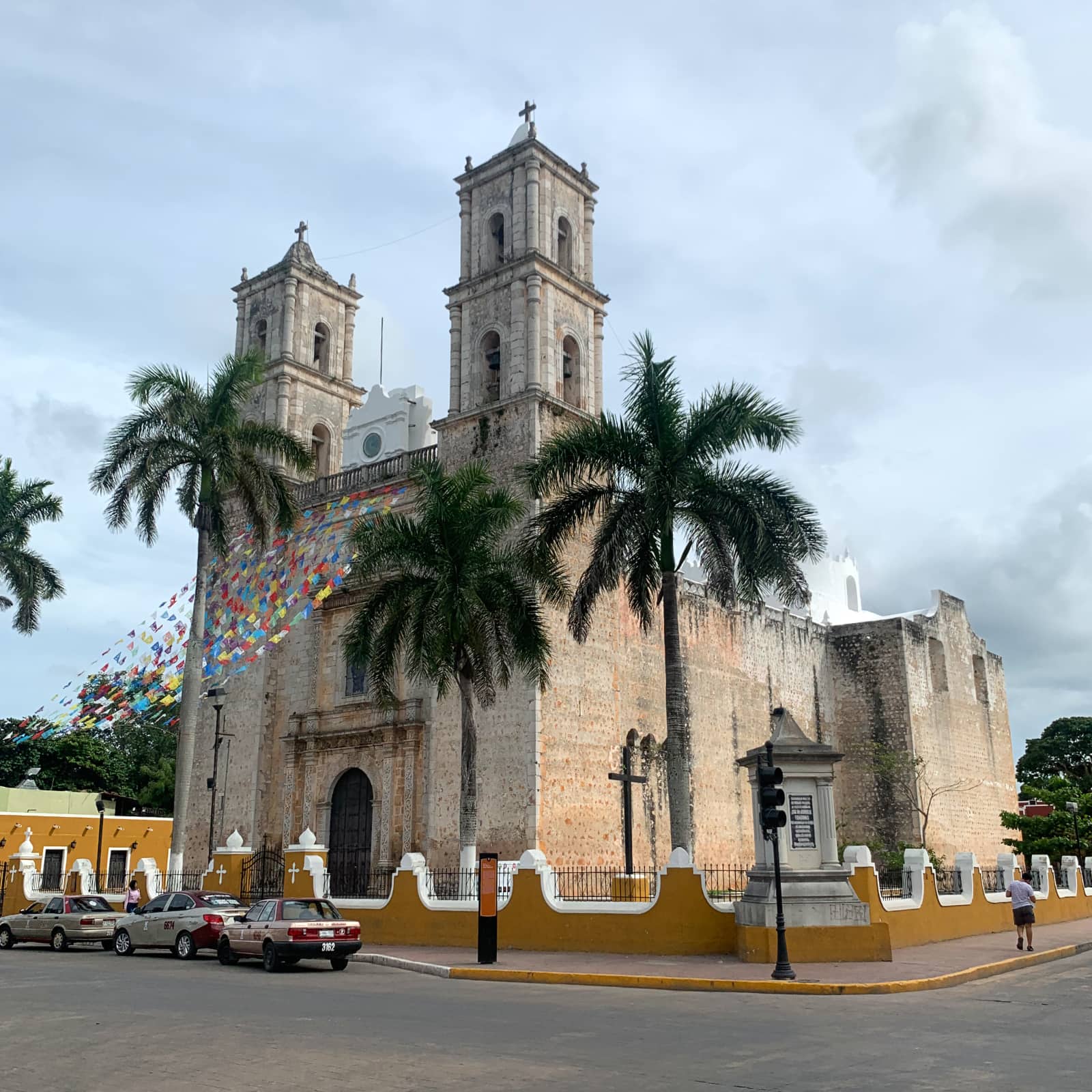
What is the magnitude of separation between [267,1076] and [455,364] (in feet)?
70.2

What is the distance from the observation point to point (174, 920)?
17266 millimetres

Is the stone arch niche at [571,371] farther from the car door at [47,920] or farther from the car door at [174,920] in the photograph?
the car door at [47,920]

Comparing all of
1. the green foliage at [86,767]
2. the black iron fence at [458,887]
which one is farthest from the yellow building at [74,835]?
the black iron fence at [458,887]

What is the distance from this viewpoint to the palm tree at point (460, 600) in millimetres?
19344

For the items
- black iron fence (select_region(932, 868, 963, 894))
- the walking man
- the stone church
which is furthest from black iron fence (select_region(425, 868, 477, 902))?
the walking man

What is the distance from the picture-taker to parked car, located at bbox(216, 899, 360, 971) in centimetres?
1480

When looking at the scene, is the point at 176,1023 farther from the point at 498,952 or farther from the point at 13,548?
the point at 13,548

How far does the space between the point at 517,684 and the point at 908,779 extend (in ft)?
52.2

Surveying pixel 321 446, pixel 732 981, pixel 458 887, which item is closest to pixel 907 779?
pixel 458 887

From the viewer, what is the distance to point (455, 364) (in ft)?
88.9

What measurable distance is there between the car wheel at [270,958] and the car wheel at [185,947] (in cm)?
252

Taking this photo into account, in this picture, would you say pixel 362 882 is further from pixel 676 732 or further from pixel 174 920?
pixel 676 732

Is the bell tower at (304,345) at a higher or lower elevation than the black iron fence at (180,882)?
higher

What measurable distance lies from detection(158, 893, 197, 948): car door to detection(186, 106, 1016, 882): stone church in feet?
21.8
